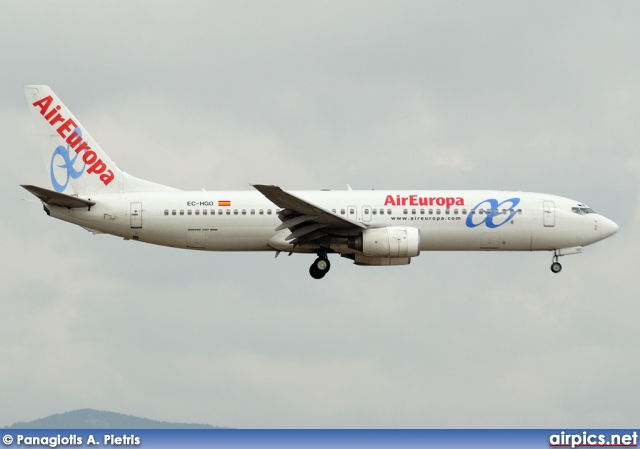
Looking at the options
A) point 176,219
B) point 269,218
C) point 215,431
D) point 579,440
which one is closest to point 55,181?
point 176,219

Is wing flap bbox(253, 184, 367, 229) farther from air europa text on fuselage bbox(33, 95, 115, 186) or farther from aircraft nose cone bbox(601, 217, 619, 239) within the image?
aircraft nose cone bbox(601, 217, 619, 239)

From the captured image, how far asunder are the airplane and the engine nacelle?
2.0 inches

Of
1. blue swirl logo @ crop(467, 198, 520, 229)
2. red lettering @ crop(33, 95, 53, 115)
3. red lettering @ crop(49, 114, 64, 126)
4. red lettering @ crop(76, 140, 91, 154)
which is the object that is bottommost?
blue swirl logo @ crop(467, 198, 520, 229)

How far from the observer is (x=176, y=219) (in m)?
60.5

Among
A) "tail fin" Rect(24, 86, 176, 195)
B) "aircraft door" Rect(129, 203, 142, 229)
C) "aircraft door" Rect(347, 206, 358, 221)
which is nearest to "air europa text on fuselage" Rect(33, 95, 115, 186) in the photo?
"tail fin" Rect(24, 86, 176, 195)

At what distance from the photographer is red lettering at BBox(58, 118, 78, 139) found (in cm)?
6412

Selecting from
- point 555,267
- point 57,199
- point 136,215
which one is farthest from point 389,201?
point 57,199

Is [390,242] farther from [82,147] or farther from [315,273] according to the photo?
[82,147]

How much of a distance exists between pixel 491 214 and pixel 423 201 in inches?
144

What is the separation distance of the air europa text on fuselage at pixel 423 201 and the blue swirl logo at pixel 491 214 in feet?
3.09

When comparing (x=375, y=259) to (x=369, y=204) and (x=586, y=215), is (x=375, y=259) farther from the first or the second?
(x=586, y=215)

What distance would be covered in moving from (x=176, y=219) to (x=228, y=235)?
112 inches

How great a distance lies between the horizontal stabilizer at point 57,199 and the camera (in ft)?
193

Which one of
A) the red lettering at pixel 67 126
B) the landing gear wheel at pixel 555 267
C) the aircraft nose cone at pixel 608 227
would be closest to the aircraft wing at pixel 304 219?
the landing gear wheel at pixel 555 267
